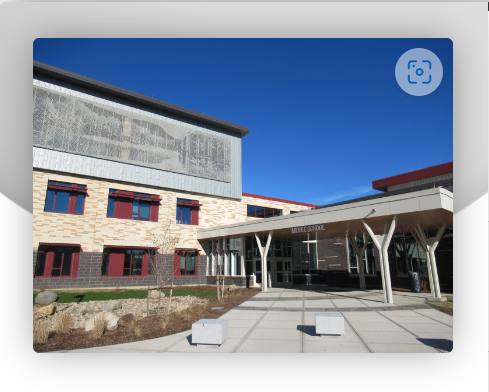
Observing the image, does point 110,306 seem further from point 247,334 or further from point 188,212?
point 188,212

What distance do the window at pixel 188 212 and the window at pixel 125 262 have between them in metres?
3.72

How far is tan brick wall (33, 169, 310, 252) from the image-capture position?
17922 mm

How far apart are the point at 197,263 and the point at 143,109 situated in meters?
12.4

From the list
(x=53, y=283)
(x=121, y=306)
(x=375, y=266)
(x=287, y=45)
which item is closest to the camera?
(x=287, y=45)

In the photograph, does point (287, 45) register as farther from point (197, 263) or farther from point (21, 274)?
point (197, 263)

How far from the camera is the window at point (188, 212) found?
23375 millimetres

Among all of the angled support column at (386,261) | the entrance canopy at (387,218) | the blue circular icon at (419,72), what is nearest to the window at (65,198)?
the entrance canopy at (387,218)

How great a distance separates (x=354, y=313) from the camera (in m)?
9.62

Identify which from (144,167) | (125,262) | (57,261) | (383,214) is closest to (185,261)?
(125,262)

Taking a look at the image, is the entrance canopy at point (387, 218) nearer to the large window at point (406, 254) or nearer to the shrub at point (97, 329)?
the large window at point (406, 254)

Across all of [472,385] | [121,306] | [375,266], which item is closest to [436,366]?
[472,385]

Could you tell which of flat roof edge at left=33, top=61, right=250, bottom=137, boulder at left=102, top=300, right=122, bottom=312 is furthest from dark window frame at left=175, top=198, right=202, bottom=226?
boulder at left=102, top=300, right=122, bottom=312

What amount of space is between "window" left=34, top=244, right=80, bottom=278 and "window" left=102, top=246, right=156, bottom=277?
72.2 inches

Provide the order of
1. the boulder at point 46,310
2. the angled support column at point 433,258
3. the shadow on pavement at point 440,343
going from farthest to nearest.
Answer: the angled support column at point 433,258
the boulder at point 46,310
the shadow on pavement at point 440,343
